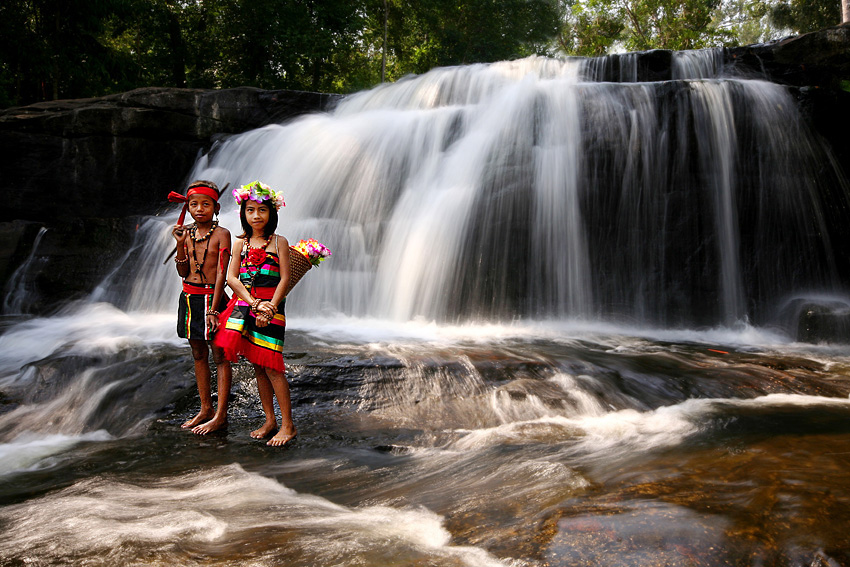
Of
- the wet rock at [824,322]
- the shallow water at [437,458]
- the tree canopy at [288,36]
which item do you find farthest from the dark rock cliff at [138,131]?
the shallow water at [437,458]

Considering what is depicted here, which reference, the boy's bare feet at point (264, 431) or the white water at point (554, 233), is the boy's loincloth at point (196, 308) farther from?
the white water at point (554, 233)

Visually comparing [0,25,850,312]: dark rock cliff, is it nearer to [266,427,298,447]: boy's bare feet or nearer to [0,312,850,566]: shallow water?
[0,312,850,566]: shallow water

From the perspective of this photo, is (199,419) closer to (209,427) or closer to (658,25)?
(209,427)

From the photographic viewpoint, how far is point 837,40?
12773 millimetres

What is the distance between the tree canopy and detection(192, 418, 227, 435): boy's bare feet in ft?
54.0

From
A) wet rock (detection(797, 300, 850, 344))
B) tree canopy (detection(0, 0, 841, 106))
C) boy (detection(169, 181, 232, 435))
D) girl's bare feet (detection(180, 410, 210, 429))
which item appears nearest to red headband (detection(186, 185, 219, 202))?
boy (detection(169, 181, 232, 435))

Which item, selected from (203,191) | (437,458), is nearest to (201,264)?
(203,191)

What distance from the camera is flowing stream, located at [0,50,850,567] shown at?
3000 millimetres

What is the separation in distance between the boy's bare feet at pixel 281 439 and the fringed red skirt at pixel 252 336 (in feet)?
1.59

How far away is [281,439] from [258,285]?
1.08 m

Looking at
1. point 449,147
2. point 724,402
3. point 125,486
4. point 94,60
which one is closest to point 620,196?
point 449,147

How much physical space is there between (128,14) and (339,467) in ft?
65.1

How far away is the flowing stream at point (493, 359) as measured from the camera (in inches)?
118

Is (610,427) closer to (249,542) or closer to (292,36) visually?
(249,542)
